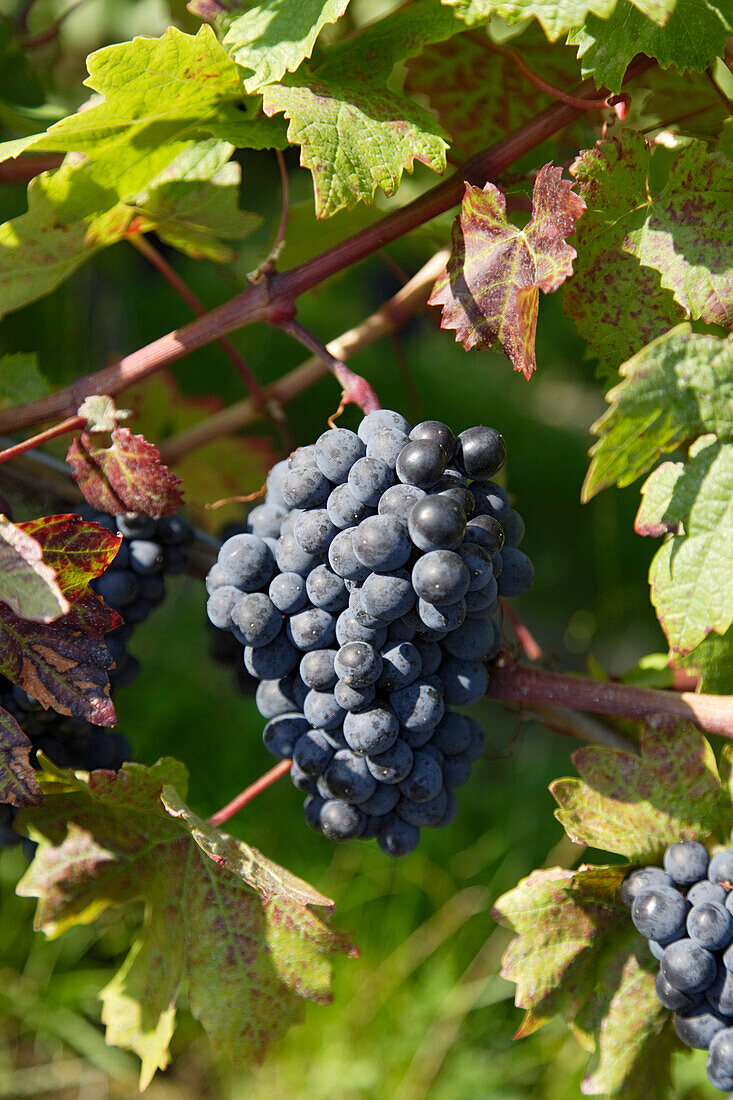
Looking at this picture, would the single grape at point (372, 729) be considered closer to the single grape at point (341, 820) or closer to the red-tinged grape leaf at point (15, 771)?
the single grape at point (341, 820)

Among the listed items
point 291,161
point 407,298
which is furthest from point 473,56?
point 291,161

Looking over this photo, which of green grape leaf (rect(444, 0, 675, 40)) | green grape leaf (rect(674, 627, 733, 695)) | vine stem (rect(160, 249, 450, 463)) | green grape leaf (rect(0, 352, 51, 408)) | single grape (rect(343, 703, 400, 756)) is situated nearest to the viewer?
green grape leaf (rect(444, 0, 675, 40))

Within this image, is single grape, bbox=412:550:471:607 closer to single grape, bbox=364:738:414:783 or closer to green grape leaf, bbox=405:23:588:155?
single grape, bbox=364:738:414:783

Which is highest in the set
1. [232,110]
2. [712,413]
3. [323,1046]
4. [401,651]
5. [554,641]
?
[232,110]

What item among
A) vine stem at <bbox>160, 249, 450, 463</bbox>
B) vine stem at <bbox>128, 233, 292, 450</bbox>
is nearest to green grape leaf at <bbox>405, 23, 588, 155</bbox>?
vine stem at <bbox>160, 249, 450, 463</bbox>

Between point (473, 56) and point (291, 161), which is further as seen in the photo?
point (291, 161)

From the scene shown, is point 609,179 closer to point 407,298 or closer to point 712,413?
point 712,413
